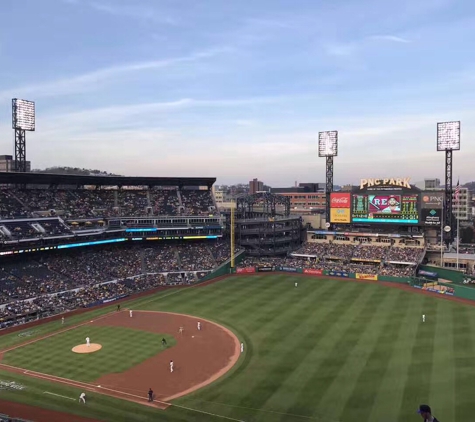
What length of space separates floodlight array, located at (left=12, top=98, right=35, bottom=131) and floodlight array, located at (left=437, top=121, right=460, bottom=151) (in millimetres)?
71243

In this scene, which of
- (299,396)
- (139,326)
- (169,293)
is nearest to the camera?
(299,396)

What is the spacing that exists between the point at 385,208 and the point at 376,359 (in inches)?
1860

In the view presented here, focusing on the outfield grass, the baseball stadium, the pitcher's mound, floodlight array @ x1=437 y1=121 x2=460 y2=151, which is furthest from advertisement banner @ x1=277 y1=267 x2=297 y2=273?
the pitcher's mound

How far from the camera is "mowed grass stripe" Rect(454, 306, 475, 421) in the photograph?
27.6 meters

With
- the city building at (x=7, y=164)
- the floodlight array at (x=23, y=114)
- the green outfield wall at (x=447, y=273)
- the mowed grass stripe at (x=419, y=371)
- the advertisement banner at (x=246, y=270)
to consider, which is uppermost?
the floodlight array at (x=23, y=114)

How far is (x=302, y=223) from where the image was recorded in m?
96.1

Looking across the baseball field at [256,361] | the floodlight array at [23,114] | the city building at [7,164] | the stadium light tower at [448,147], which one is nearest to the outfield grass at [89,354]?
the baseball field at [256,361]

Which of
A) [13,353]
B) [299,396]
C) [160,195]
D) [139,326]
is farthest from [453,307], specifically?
[160,195]

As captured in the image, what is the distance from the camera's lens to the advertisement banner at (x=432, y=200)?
246ft

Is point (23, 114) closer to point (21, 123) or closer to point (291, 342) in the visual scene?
point (21, 123)

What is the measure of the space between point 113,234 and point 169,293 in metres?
16.4

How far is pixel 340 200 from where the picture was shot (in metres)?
83.7

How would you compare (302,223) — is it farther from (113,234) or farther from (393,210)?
(113,234)

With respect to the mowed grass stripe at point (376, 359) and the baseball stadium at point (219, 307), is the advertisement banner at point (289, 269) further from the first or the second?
the mowed grass stripe at point (376, 359)
